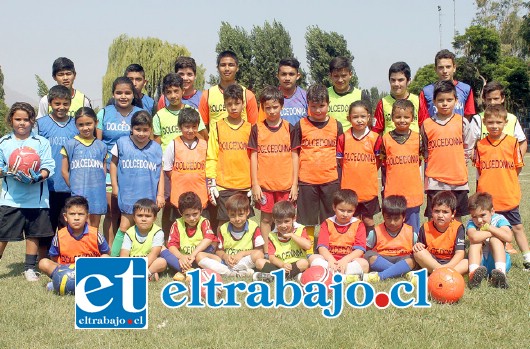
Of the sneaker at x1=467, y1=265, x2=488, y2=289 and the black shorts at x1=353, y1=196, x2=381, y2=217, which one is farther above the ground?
the black shorts at x1=353, y1=196, x2=381, y2=217

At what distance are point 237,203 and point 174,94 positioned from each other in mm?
1530

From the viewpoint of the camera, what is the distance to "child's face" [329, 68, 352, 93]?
21.9ft

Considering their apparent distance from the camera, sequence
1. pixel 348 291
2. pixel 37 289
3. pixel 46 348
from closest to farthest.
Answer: pixel 46 348 < pixel 348 291 < pixel 37 289

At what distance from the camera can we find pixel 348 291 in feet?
16.3

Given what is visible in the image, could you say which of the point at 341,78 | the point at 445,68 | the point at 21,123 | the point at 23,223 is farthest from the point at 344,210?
the point at 21,123

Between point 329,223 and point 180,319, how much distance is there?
2.12 metres

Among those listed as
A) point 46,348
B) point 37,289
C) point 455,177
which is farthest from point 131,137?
point 455,177

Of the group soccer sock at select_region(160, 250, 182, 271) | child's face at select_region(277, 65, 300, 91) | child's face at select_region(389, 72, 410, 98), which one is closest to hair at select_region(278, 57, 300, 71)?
child's face at select_region(277, 65, 300, 91)

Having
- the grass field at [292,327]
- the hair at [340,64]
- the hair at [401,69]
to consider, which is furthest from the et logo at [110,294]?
the hair at [401,69]

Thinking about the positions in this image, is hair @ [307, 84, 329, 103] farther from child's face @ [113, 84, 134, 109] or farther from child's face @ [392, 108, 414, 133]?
child's face @ [113, 84, 134, 109]

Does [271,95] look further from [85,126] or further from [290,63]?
[85,126]

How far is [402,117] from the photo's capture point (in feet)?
20.3

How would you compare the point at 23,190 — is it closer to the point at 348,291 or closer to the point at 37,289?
the point at 37,289

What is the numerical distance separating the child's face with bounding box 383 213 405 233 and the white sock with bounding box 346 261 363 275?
0.58 metres
